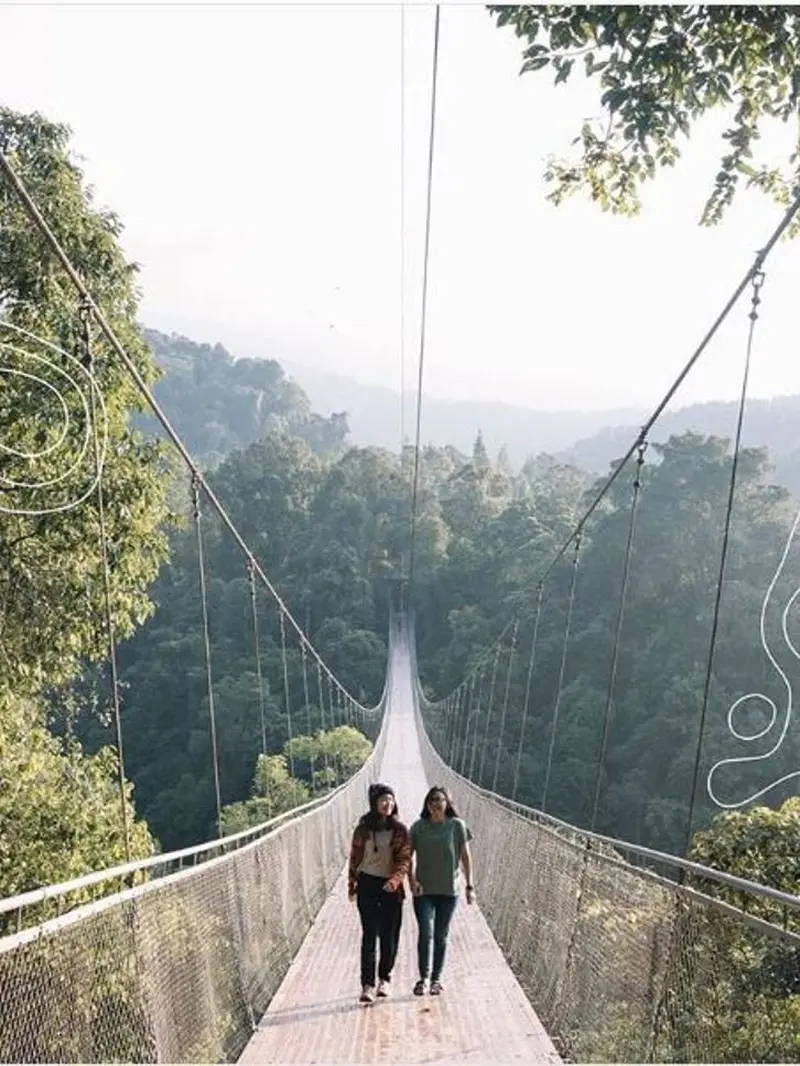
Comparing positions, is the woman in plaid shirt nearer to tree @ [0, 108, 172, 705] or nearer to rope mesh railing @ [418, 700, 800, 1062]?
rope mesh railing @ [418, 700, 800, 1062]

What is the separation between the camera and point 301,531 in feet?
143

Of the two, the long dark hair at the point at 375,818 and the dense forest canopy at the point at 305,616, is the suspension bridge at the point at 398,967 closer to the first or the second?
the long dark hair at the point at 375,818

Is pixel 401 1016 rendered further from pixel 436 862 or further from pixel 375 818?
pixel 375 818

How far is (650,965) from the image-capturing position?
2934mm

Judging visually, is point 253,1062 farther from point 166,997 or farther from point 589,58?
point 589,58

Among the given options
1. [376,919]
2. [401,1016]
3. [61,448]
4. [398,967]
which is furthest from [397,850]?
[61,448]

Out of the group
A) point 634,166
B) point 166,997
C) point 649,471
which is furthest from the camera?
point 649,471

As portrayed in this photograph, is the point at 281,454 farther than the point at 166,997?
Yes

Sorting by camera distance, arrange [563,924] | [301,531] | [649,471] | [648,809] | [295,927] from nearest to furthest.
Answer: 1. [563,924]
2. [295,927]
3. [648,809]
4. [649,471]
5. [301,531]

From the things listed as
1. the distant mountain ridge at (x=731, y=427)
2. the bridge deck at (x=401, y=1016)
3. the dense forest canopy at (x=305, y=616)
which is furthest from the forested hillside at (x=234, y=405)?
the bridge deck at (x=401, y=1016)

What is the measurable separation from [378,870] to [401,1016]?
410 mm

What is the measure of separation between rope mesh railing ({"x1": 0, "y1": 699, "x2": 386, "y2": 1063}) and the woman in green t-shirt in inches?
20.5

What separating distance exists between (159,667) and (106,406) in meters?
25.2

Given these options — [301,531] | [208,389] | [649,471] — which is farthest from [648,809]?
[208,389]
